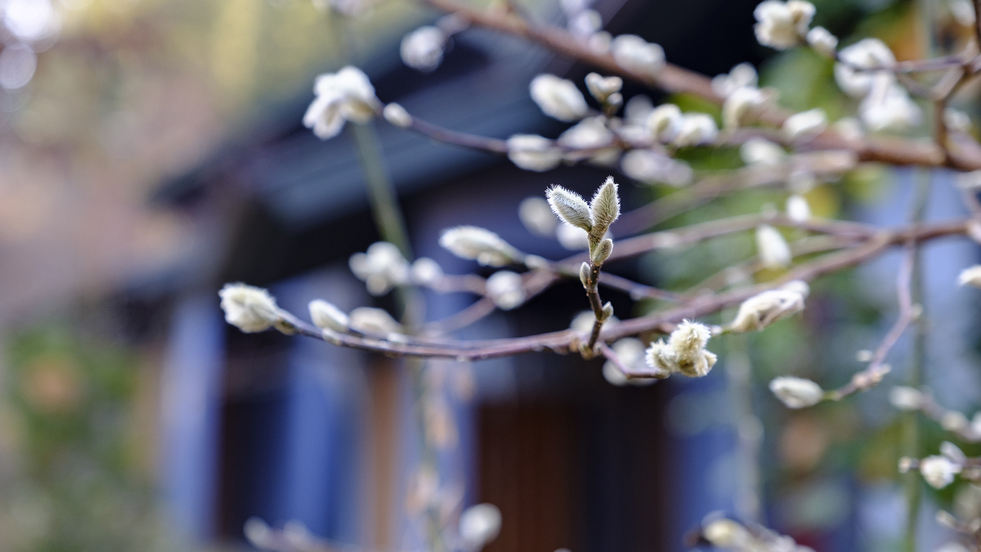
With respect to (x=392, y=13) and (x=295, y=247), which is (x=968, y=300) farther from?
(x=392, y=13)

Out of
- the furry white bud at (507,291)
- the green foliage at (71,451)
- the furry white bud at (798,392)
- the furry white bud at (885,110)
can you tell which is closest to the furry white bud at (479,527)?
the furry white bud at (507,291)

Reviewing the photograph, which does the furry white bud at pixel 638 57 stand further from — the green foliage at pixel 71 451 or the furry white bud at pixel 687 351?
the green foliage at pixel 71 451

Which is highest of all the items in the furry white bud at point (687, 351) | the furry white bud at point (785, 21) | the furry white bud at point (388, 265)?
the furry white bud at point (785, 21)

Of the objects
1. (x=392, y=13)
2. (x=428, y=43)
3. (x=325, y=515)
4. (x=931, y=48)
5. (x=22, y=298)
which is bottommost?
(x=325, y=515)

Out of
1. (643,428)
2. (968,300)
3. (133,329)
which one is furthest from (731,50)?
(133,329)

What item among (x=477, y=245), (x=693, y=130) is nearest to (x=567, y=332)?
(x=477, y=245)

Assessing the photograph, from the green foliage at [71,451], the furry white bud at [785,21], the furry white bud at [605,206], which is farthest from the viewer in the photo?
the green foliage at [71,451]

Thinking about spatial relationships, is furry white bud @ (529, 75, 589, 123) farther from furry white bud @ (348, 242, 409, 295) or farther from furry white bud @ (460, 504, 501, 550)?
furry white bud @ (460, 504, 501, 550)
